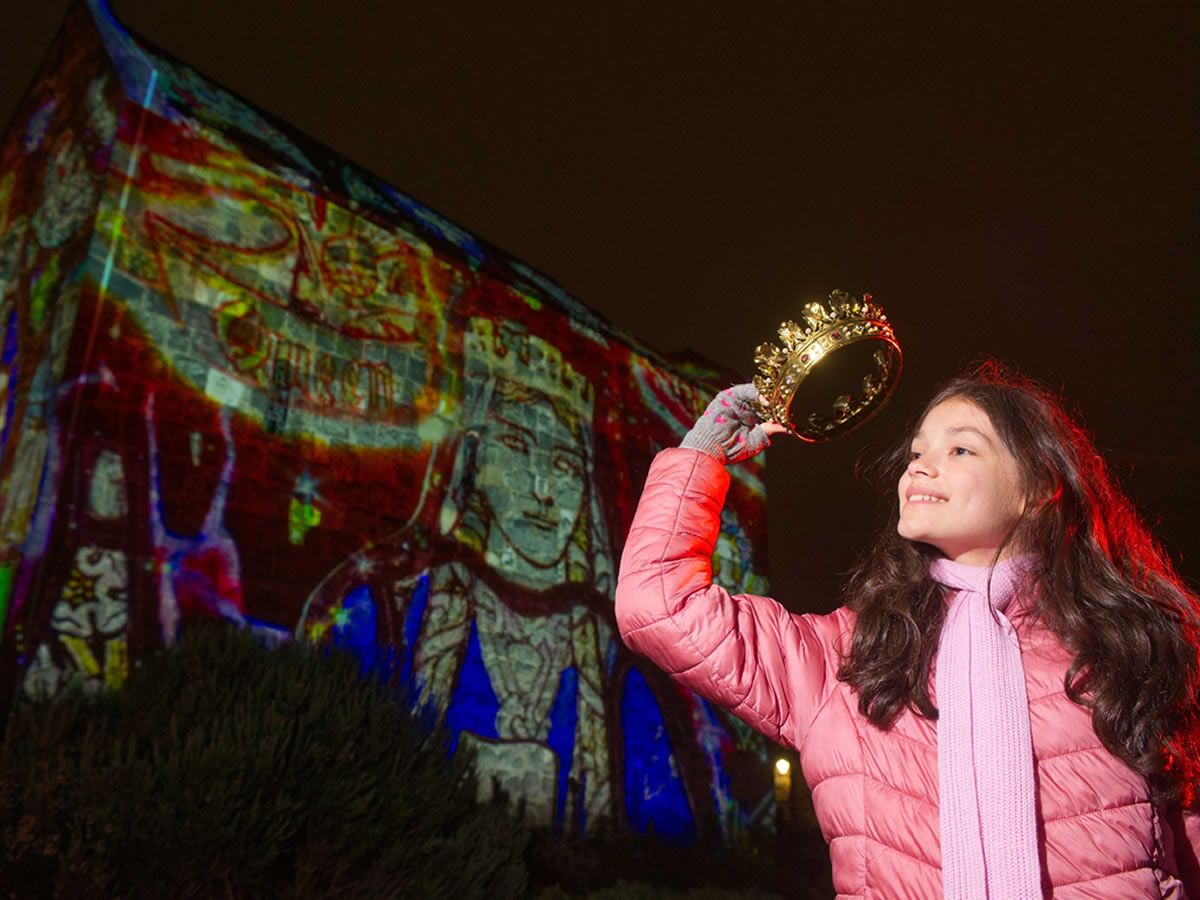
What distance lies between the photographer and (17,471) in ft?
20.5

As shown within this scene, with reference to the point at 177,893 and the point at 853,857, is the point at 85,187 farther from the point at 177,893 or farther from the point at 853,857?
the point at 853,857

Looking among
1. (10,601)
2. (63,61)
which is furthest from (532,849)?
(63,61)

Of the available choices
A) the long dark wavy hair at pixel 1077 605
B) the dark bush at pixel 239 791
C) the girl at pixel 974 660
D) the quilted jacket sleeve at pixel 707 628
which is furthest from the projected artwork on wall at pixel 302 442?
the long dark wavy hair at pixel 1077 605

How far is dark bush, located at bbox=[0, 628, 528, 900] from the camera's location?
4.18 m

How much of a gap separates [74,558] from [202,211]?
310 centimetres

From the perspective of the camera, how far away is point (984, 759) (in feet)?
5.16

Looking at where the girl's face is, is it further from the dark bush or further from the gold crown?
the dark bush

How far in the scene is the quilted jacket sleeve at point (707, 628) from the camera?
1825mm

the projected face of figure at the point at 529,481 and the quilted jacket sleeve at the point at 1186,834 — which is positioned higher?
the projected face of figure at the point at 529,481

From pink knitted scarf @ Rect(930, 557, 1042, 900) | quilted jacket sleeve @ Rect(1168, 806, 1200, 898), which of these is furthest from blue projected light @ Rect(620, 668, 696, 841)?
pink knitted scarf @ Rect(930, 557, 1042, 900)

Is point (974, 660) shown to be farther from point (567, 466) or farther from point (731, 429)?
point (567, 466)

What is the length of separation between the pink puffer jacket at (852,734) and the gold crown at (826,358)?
10.2 inches

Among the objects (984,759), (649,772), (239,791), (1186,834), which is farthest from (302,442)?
(1186,834)

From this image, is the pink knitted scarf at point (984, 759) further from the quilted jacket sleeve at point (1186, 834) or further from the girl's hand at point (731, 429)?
the girl's hand at point (731, 429)
